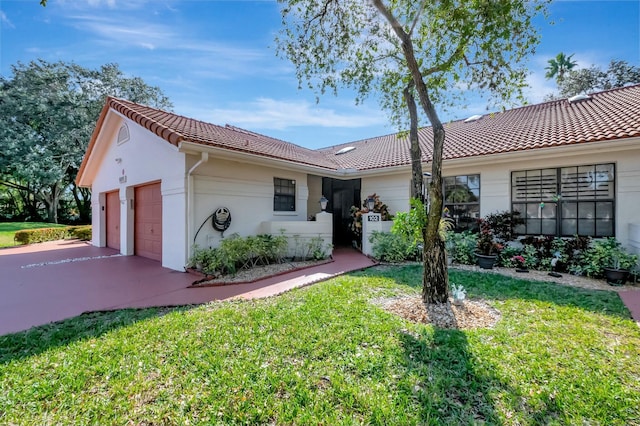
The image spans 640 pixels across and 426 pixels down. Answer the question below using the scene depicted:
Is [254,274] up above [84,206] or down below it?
below

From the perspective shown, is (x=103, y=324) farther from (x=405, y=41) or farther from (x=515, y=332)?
→ (x=405, y=41)

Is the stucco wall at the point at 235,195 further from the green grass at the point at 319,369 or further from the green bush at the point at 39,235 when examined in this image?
the green bush at the point at 39,235

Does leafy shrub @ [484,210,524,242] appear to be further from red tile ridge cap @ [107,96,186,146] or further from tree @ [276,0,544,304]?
red tile ridge cap @ [107,96,186,146]

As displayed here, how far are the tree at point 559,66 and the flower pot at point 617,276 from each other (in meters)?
26.3

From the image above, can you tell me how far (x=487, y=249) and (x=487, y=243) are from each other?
7.0 inches

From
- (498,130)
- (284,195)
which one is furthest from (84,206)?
(498,130)

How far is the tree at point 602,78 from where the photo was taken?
66.7 ft

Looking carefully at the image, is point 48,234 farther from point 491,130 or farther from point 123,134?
point 491,130

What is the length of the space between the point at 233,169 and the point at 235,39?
3.53 m

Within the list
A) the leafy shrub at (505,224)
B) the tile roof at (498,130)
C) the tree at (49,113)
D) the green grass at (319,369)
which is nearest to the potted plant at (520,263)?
the leafy shrub at (505,224)

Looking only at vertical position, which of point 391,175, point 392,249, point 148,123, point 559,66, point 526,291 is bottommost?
point 526,291

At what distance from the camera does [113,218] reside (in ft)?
40.0

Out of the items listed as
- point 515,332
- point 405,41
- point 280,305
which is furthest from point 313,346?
point 405,41

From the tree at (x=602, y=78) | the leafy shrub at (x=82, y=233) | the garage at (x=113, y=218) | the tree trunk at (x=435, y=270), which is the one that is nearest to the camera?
the tree trunk at (x=435, y=270)
